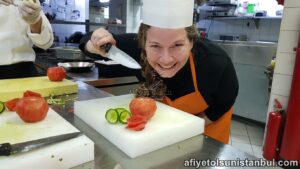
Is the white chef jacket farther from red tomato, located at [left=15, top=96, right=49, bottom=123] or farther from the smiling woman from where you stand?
red tomato, located at [left=15, top=96, right=49, bottom=123]

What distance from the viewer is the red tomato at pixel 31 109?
592 mm

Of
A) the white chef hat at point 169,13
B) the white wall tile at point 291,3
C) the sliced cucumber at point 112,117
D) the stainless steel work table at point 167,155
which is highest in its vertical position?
the white wall tile at point 291,3

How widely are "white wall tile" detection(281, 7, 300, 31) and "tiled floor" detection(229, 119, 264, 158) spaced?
1042 millimetres

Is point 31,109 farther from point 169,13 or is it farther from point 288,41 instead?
point 288,41

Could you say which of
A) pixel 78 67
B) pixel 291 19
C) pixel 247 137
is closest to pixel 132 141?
pixel 78 67

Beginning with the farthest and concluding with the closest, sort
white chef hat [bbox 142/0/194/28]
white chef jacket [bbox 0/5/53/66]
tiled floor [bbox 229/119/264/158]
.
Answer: tiled floor [bbox 229/119/264/158] → white chef jacket [bbox 0/5/53/66] → white chef hat [bbox 142/0/194/28]

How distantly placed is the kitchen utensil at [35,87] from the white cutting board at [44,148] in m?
0.24

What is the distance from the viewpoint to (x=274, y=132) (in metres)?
1.92

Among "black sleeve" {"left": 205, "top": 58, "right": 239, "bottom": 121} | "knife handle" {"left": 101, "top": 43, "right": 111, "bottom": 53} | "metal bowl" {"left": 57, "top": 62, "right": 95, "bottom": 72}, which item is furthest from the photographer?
"metal bowl" {"left": 57, "top": 62, "right": 95, "bottom": 72}

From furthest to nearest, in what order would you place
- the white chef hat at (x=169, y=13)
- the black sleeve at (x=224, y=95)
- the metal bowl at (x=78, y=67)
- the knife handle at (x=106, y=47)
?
1. the metal bowl at (x=78, y=67)
2. the black sleeve at (x=224, y=95)
3. the knife handle at (x=106, y=47)
4. the white chef hat at (x=169, y=13)

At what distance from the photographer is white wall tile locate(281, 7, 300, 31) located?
6.01 ft

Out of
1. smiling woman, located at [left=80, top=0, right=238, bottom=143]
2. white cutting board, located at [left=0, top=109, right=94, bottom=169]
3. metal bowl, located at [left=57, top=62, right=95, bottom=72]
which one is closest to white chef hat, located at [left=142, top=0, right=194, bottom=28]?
smiling woman, located at [left=80, top=0, right=238, bottom=143]

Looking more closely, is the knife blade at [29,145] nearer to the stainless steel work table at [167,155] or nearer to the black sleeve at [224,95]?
the stainless steel work table at [167,155]

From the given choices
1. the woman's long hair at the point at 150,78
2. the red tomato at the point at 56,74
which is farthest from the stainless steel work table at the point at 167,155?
the red tomato at the point at 56,74
